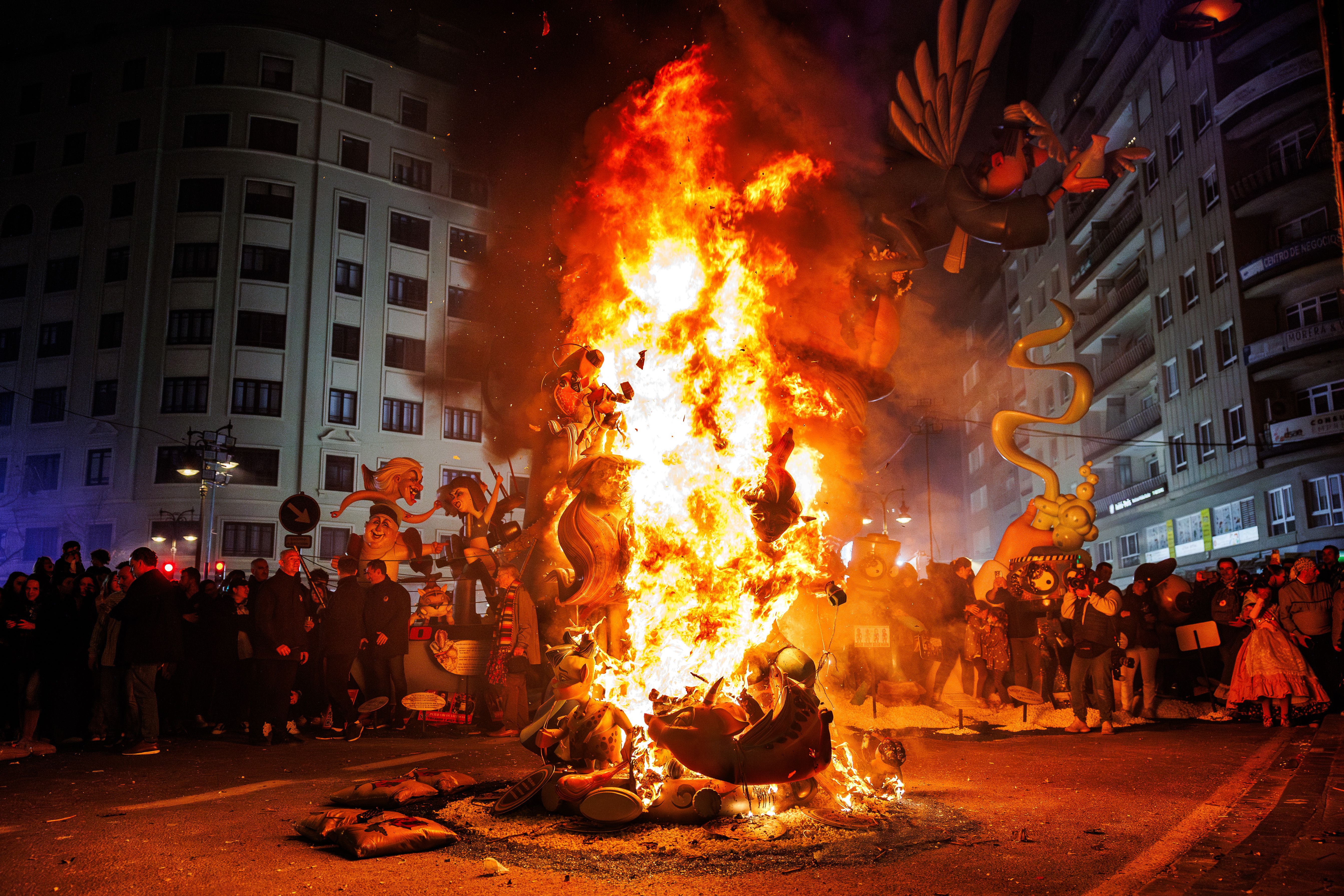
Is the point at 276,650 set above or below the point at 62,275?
below

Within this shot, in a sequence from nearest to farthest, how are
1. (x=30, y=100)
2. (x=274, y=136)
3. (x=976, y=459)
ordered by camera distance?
(x=274, y=136), (x=30, y=100), (x=976, y=459)

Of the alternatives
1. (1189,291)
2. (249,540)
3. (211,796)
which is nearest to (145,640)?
(211,796)

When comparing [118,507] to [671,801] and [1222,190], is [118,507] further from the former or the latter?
[1222,190]

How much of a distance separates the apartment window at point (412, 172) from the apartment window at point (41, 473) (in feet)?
65.5

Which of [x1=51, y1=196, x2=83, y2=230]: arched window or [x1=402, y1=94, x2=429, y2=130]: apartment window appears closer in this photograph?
[x1=51, y1=196, x2=83, y2=230]: arched window

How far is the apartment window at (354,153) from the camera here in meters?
43.4

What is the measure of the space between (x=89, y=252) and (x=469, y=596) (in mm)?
37593

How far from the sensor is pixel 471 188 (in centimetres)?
3872

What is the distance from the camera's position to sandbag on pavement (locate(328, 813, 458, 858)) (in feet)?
18.3

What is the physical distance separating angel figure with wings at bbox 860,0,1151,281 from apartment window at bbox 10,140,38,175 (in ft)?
160

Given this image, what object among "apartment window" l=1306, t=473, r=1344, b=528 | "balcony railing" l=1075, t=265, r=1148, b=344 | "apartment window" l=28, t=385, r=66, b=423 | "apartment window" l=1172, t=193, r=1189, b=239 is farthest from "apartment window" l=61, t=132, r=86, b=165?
"apartment window" l=1306, t=473, r=1344, b=528

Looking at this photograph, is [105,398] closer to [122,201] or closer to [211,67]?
[122,201]

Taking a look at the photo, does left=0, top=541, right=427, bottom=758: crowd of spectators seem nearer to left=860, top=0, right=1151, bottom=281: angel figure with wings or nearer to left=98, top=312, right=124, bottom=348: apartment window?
left=860, top=0, right=1151, bottom=281: angel figure with wings

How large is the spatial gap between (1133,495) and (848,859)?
43371mm
